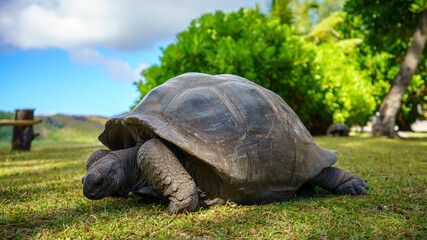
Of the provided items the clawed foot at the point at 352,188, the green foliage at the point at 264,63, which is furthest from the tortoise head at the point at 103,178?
the green foliage at the point at 264,63

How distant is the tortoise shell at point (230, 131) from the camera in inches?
80.3

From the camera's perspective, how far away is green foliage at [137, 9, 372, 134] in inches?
295

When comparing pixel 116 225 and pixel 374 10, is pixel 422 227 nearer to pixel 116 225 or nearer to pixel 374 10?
pixel 116 225

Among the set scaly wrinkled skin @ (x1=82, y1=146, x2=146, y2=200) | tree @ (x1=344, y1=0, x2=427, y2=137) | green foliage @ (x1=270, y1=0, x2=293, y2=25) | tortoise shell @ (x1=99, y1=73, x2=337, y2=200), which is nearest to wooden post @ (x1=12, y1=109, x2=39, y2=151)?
tortoise shell @ (x1=99, y1=73, x2=337, y2=200)

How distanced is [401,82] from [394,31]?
1895 millimetres

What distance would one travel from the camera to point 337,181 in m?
2.62

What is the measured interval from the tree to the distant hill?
9.31 metres

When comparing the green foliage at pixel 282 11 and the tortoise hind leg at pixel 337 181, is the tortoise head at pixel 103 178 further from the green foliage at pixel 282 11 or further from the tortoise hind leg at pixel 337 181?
the green foliage at pixel 282 11

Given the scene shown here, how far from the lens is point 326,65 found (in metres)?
10.3

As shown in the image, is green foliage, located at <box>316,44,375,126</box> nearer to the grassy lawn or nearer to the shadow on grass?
the grassy lawn

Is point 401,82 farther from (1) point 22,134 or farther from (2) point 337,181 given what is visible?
(1) point 22,134

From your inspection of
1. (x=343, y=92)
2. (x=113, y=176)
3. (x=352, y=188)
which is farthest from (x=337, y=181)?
(x=343, y=92)

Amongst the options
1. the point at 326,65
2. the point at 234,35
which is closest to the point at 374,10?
the point at 326,65

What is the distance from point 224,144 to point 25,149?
6.91 metres
